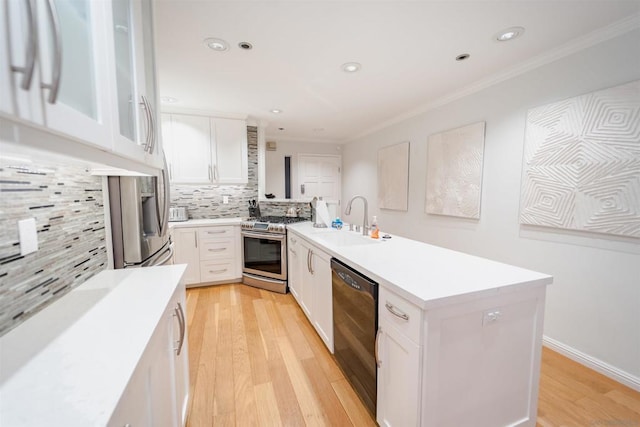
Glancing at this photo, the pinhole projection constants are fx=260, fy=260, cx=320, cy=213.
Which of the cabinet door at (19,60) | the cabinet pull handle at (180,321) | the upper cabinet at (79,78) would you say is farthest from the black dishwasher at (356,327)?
the cabinet door at (19,60)

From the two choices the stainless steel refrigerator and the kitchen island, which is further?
the stainless steel refrigerator

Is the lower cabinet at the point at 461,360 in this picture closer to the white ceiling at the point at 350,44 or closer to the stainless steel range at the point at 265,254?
the white ceiling at the point at 350,44

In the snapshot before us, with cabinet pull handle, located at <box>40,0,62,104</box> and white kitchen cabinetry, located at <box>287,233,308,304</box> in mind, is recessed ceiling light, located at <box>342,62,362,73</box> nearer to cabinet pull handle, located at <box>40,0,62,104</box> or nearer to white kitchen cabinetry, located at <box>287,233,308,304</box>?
white kitchen cabinetry, located at <box>287,233,308,304</box>

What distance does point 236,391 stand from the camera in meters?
1.73

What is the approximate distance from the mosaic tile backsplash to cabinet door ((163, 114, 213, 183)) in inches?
87.1

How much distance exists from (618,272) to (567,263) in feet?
0.93

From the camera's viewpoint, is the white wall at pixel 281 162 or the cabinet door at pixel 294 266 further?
the white wall at pixel 281 162

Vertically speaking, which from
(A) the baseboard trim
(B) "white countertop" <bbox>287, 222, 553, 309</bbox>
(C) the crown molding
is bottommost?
(A) the baseboard trim

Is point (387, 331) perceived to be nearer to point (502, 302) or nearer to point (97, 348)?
point (502, 302)

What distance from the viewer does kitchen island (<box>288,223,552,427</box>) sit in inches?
42.7

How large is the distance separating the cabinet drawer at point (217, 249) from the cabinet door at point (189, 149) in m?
0.89

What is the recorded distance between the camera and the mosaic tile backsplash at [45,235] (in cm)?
87

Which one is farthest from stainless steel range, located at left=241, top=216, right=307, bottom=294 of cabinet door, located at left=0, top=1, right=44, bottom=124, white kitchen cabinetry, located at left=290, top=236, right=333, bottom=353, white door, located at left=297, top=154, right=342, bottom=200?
cabinet door, located at left=0, top=1, right=44, bottom=124

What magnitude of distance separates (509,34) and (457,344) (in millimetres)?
2150
